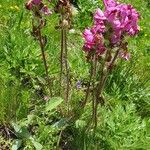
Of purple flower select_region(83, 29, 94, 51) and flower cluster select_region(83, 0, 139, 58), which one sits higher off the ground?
flower cluster select_region(83, 0, 139, 58)

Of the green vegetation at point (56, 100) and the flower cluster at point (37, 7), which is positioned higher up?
the flower cluster at point (37, 7)

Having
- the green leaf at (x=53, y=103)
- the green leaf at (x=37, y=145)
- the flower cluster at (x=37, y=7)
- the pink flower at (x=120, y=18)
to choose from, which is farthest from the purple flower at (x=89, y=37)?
the green leaf at (x=37, y=145)

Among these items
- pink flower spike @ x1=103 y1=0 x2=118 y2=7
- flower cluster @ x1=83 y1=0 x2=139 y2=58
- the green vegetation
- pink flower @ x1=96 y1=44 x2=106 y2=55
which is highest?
pink flower spike @ x1=103 y1=0 x2=118 y2=7

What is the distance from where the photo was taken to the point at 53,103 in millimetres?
3793

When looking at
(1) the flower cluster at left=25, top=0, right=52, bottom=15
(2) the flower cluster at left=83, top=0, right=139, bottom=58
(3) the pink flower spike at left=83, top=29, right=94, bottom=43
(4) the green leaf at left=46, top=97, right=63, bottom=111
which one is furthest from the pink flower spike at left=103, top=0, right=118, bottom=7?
(4) the green leaf at left=46, top=97, right=63, bottom=111

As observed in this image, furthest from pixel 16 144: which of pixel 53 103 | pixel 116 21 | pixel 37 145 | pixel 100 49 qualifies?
pixel 116 21

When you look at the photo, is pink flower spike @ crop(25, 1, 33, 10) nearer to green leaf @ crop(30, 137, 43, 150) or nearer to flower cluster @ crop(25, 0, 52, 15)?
flower cluster @ crop(25, 0, 52, 15)

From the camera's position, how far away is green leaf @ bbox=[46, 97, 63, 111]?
12.3 feet

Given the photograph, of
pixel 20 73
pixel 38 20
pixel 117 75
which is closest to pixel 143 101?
pixel 117 75

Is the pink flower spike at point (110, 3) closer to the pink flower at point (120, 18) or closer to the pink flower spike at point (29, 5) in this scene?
the pink flower at point (120, 18)

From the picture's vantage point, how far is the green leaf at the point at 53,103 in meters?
3.76

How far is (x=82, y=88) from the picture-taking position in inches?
172

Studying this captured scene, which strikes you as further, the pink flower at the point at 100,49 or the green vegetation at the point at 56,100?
the green vegetation at the point at 56,100

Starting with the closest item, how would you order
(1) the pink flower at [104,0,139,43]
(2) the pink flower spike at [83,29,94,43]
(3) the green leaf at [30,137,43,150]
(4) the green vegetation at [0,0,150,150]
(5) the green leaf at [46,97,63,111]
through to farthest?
1. (1) the pink flower at [104,0,139,43]
2. (2) the pink flower spike at [83,29,94,43]
3. (3) the green leaf at [30,137,43,150]
4. (4) the green vegetation at [0,0,150,150]
5. (5) the green leaf at [46,97,63,111]
